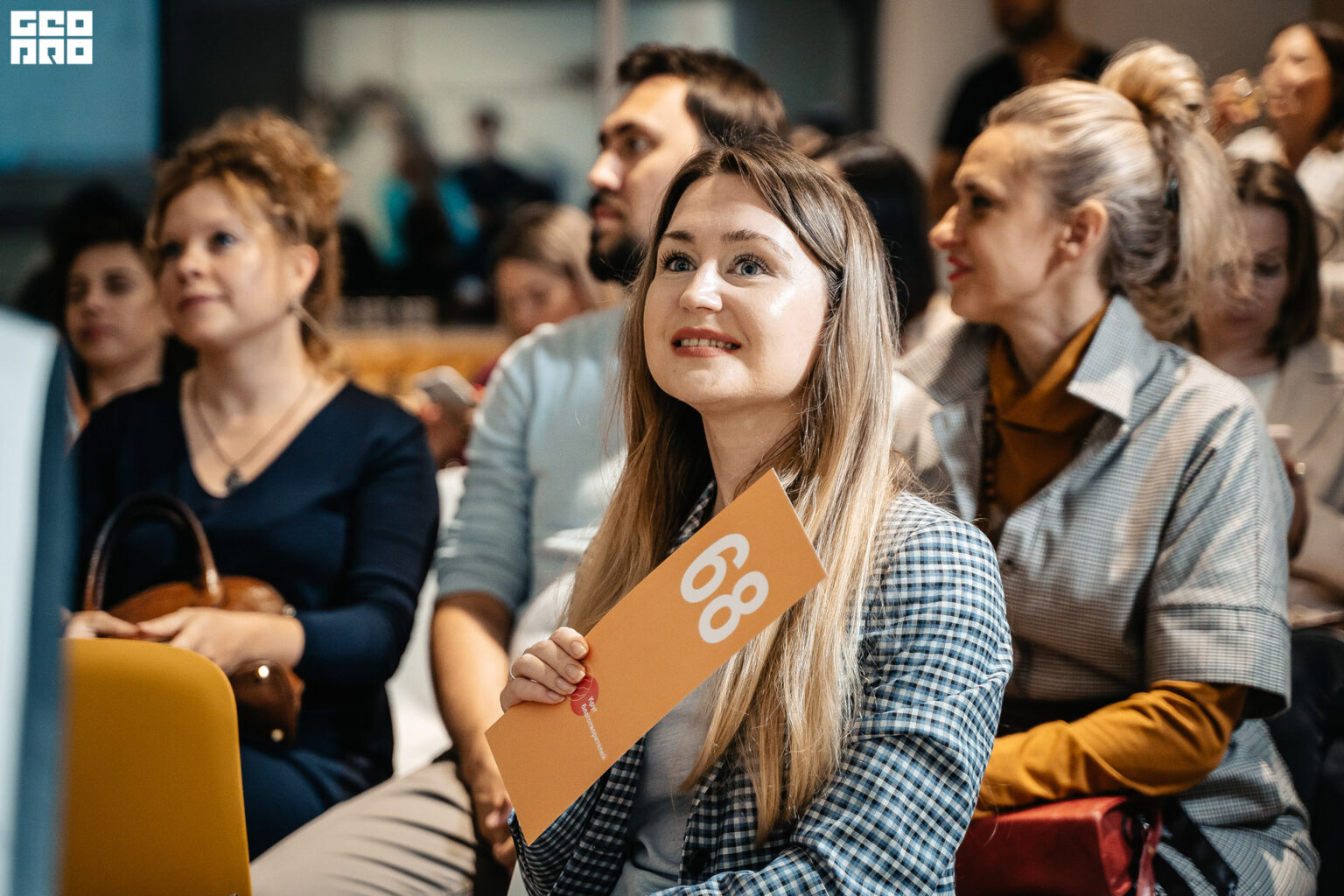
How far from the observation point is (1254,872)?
1.41 meters

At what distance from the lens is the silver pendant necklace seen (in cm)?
191

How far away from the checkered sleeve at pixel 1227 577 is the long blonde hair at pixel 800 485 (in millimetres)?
454

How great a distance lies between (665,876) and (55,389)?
2.53ft

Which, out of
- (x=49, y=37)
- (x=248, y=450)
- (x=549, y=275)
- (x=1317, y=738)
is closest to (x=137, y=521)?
(x=248, y=450)

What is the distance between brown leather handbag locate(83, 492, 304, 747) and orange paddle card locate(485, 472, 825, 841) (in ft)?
1.98

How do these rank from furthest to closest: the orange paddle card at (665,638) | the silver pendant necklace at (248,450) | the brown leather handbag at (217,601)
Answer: the silver pendant necklace at (248,450) → the brown leather handbag at (217,601) → the orange paddle card at (665,638)

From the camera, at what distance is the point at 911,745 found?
3.27ft

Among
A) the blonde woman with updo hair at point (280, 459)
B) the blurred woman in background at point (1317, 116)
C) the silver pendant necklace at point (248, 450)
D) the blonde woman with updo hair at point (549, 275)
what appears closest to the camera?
the blonde woman with updo hair at point (280, 459)

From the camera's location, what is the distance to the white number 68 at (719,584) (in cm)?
94

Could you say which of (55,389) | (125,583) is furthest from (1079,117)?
(125,583)

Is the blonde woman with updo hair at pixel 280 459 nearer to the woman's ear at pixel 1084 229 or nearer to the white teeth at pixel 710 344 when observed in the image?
the white teeth at pixel 710 344

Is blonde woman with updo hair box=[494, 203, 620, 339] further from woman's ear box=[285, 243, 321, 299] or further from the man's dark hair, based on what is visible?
woman's ear box=[285, 243, 321, 299]

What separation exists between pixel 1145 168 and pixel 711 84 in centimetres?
79

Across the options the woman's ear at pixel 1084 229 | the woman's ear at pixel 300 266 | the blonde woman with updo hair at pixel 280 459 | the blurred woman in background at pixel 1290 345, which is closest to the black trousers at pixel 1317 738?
the blurred woman in background at pixel 1290 345
